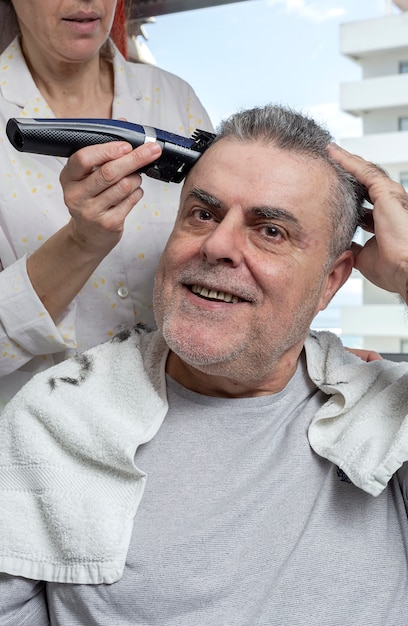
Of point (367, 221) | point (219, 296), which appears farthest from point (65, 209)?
point (367, 221)

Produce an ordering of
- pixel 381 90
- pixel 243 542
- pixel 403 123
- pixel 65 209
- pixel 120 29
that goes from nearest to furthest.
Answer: pixel 243 542 < pixel 65 209 < pixel 120 29 < pixel 381 90 < pixel 403 123

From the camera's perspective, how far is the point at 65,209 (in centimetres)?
170

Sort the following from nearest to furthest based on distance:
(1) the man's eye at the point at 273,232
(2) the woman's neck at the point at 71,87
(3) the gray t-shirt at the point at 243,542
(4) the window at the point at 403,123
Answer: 1. (3) the gray t-shirt at the point at 243,542
2. (1) the man's eye at the point at 273,232
3. (2) the woman's neck at the point at 71,87
4. (4) the window at the point at 403,123

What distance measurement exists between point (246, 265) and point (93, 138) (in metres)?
0.36

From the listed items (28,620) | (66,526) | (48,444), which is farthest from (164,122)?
(28,620)

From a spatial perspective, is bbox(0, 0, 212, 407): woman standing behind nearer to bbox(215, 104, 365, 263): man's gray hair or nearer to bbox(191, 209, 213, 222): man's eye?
bbox(191, 209, 213, 222): man's eye

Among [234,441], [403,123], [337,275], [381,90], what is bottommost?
[403,123]

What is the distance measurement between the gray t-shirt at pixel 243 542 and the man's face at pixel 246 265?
118 millimetres

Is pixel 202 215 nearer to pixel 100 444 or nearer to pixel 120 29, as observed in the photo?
pixel 100 444

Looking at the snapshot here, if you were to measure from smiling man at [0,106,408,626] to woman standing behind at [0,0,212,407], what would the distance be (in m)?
0.16

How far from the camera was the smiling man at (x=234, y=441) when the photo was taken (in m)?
1.27

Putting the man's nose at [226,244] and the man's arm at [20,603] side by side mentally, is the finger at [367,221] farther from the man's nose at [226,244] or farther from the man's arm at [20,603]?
the man's arm at [20,603]

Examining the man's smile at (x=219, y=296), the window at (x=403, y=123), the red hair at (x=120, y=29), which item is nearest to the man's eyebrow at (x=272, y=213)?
the man's smile at (x=219, y=296)

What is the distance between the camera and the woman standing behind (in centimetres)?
154
